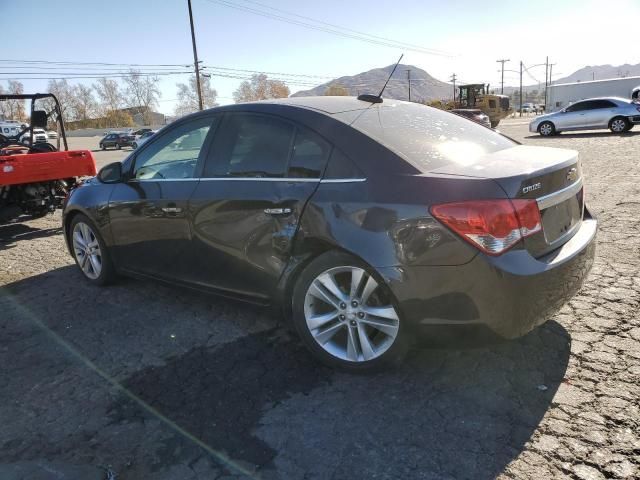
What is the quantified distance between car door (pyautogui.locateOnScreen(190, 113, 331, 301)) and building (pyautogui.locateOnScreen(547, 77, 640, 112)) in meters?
75.5

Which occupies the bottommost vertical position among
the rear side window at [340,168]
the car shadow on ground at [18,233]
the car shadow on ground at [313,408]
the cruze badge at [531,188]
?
the car shadow on ground at [313,408]

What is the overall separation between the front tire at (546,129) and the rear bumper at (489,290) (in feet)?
69.8

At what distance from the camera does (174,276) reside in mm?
3975

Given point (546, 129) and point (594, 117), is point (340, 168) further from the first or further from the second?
point (546, 129)

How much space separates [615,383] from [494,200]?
125 cm

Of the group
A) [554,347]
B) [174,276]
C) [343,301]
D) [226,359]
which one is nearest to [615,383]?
[554,347]

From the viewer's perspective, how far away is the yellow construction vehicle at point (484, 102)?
3412cm

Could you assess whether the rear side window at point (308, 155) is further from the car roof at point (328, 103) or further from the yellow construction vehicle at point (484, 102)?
the yellow construction vehicle at point (484, 102)

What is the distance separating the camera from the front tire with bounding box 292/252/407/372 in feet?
9.37

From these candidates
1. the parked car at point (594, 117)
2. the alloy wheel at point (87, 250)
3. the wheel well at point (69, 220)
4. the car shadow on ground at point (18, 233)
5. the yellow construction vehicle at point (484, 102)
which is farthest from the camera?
the yellow construction vehicle at point (484, 102)

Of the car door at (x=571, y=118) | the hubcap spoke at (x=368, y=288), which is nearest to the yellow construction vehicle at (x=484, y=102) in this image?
the car door at (x=571, y=118)

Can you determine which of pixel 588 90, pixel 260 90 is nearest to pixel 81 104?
pixel 260 90

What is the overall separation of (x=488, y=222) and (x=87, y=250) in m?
3.93

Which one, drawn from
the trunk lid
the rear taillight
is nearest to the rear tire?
the trunk lid
